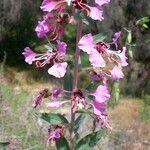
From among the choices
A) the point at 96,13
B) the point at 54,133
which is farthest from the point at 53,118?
the point at 96,13

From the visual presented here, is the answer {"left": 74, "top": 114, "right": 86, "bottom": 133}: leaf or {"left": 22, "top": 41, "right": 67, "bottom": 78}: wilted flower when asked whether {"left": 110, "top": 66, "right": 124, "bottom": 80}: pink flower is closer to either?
{"left": 22, "top": 41, "right": 67, "bottom": 78}: wilted flower

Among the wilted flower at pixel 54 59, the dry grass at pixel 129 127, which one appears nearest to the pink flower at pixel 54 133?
the wilted flower at pixel 54 59

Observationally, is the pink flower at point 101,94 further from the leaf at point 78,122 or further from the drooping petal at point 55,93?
the leaf at point 78,122

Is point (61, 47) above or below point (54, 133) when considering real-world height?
above

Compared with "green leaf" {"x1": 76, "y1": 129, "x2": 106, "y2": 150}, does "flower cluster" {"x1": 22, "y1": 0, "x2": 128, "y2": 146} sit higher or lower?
higher

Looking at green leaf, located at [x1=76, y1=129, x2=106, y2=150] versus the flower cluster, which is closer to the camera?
the flower cluster

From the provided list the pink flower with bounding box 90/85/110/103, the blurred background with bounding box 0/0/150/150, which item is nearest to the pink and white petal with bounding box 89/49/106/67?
the pink flower with bounding box 90/85/110/103

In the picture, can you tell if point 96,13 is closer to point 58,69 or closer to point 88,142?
point 58,69
